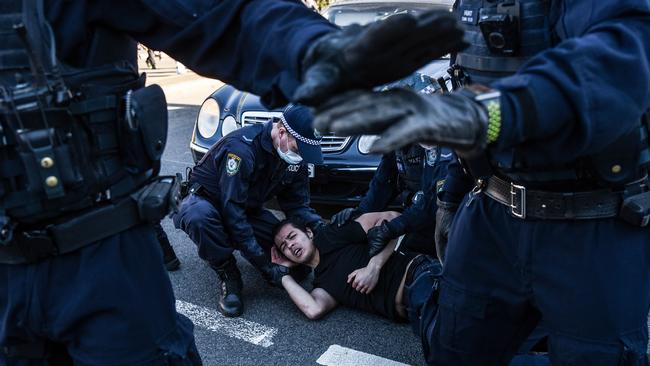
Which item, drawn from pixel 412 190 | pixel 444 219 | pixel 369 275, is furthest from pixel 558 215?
pixel 412 190

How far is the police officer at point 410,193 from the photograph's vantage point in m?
3.34

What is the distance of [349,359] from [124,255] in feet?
5.43

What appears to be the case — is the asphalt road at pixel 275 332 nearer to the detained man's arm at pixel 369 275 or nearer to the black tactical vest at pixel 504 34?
the detained man's arm at pixel 369 275

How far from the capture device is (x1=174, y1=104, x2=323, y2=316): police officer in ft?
11.5

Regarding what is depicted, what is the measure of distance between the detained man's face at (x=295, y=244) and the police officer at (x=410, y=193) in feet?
0.70

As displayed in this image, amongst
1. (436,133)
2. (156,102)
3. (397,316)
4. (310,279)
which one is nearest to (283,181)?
(310,279)

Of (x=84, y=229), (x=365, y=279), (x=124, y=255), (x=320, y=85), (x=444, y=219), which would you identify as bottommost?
(x=365, y=279)

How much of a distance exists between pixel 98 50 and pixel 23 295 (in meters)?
0.61

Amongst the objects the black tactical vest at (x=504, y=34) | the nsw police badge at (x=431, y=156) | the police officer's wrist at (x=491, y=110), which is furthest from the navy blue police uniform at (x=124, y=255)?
the nsw police badge at (x=431, y=156)

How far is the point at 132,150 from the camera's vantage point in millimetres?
1564

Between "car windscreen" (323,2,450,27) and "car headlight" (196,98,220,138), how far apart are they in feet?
4.25

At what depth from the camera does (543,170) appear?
1615 mm

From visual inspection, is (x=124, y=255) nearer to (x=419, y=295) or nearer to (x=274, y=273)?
(x=419, y=295)

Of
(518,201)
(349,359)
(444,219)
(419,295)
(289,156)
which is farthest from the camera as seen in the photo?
(289,156)
